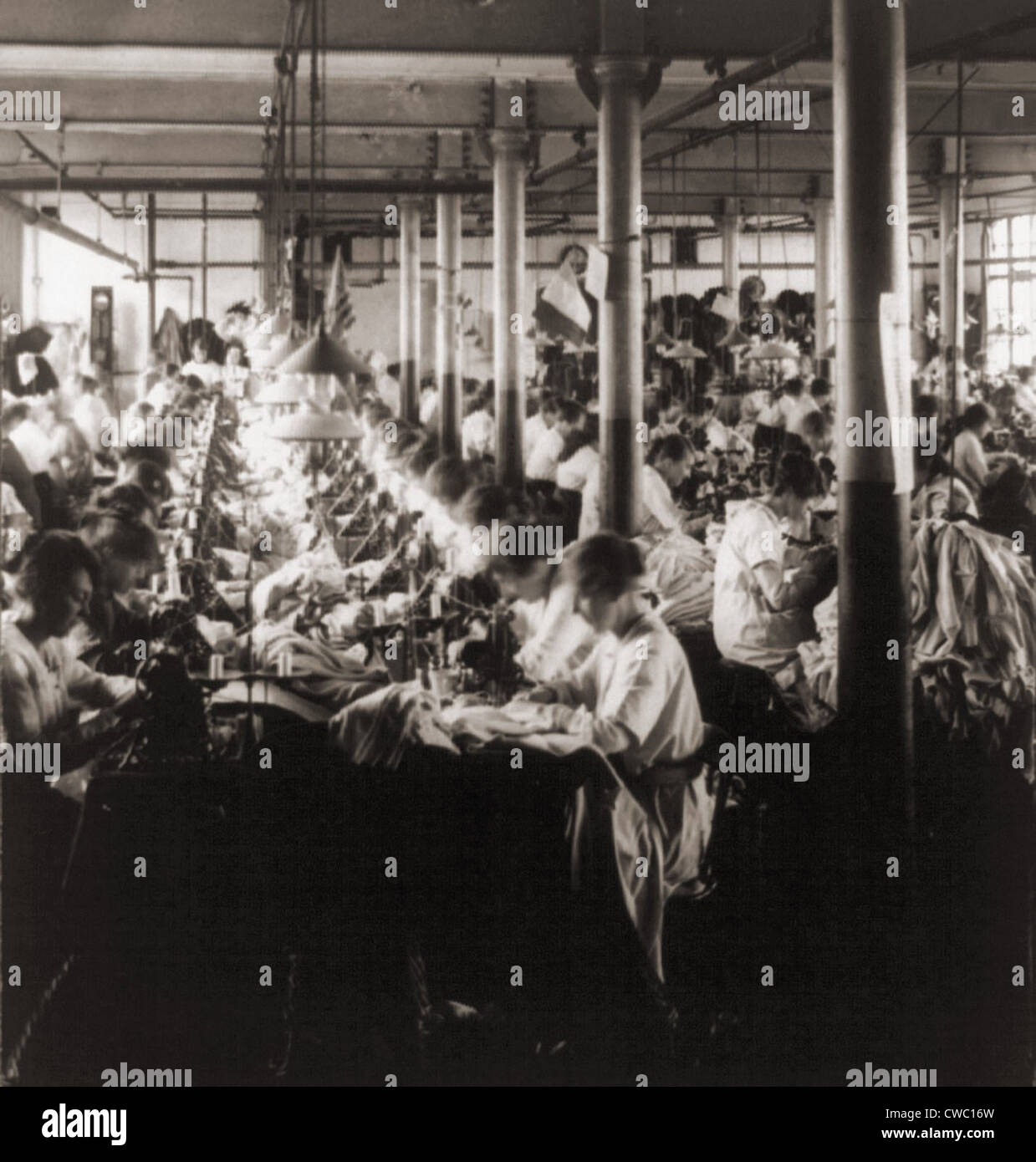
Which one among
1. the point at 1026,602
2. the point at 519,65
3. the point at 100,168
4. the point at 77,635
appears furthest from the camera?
the point at 100,168

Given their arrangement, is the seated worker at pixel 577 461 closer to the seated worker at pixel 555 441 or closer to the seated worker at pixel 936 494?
the seated worker at pixel 555 441

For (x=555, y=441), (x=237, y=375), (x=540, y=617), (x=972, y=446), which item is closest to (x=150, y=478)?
(x=540, y=617)

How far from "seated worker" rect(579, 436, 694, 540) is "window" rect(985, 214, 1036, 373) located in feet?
40.2

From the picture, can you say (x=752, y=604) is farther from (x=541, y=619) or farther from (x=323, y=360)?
(x=323, y=360)

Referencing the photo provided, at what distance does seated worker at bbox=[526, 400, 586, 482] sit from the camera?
35.1 ft

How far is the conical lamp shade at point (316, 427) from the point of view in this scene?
5422mm

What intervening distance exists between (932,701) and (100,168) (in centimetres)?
1263

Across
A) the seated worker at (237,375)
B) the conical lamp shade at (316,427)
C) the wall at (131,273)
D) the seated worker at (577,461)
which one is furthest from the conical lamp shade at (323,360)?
the wall at (131,273)

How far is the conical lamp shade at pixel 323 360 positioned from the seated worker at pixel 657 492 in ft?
12.0

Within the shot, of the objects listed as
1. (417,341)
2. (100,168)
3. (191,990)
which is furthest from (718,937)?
(417,341)

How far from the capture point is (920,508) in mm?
7320
